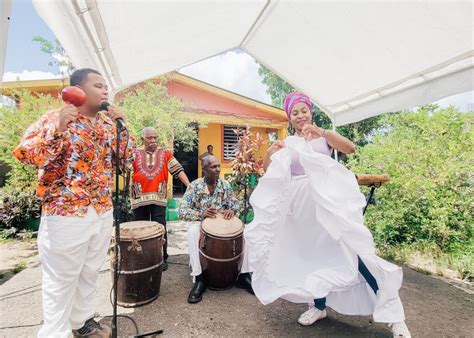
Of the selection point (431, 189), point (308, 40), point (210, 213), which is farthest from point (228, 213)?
point (431, 189)

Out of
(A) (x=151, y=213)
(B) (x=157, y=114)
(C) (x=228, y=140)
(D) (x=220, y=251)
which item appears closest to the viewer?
(D) (x=220, y=251)

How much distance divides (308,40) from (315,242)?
2.75 meters

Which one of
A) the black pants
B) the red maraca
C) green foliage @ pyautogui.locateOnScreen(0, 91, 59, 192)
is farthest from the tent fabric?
green foliage @ pyautogui.locateOnScreen(0, 91, 59, 192)

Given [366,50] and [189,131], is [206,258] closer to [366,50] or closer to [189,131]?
[366,50]

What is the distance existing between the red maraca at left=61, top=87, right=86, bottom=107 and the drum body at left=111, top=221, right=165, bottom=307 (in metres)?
1.61

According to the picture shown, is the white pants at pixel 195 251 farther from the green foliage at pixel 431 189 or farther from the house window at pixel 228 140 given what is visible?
the house window at pixel 228 140

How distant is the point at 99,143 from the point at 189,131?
6489 millimetres

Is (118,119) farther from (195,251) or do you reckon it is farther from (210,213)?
(195,251)

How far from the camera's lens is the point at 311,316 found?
8.54 ft

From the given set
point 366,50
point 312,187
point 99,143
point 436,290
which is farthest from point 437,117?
point 99,143

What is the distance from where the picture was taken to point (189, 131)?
8492mm

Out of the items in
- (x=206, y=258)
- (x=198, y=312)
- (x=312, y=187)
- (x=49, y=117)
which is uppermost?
(x=49, y=117)

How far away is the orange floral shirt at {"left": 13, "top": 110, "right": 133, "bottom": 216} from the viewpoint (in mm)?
1755

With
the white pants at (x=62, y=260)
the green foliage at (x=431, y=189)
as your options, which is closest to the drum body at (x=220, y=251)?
Answer: the white pants at (x=62, y=260)
